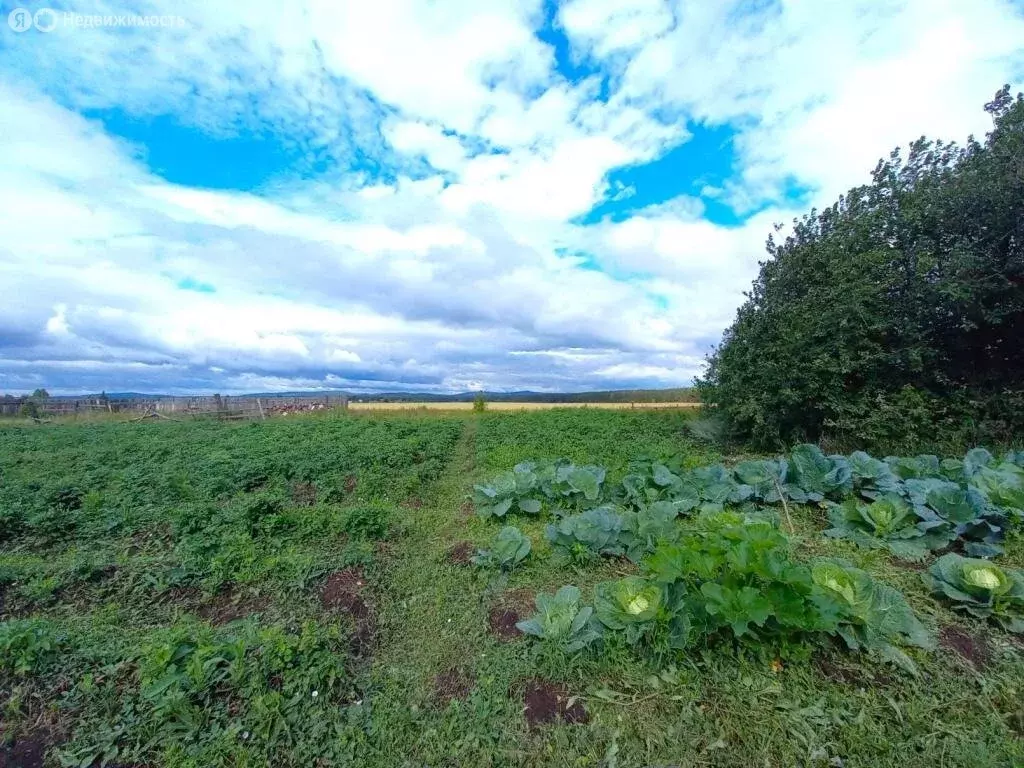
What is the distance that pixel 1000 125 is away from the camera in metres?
8.22

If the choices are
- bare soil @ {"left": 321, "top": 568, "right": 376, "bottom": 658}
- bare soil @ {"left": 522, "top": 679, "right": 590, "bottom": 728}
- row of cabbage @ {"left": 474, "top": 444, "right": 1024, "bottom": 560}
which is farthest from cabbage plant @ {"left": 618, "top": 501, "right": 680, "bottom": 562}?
bare soil @ {"left": 321, "top": 568, "right": 376, "bottom": 658}

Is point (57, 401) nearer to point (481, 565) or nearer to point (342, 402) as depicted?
point (342, 402)

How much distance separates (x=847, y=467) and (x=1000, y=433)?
6223 mm

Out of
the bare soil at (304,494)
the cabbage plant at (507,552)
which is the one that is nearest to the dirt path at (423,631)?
the cabbage plant at (507,552)

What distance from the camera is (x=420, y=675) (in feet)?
9.44

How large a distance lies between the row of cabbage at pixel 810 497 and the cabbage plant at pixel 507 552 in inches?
12.7

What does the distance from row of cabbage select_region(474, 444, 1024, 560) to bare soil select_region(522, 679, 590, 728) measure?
1.51 meters

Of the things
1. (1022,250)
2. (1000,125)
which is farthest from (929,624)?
(1000,125)

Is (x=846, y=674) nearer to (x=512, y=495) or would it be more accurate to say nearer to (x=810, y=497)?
(x=810, y=497)

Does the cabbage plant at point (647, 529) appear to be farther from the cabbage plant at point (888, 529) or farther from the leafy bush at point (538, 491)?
the cabbage plant at point (888, 529)

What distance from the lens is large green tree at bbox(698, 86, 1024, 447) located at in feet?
26.8

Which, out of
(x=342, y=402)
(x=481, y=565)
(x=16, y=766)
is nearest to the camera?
(x=16, y=766)

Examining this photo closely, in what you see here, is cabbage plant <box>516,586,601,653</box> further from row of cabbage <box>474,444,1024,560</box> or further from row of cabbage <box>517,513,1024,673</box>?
row of cabbage <box>474,444,1024,560</box>

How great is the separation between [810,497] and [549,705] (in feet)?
12.2
